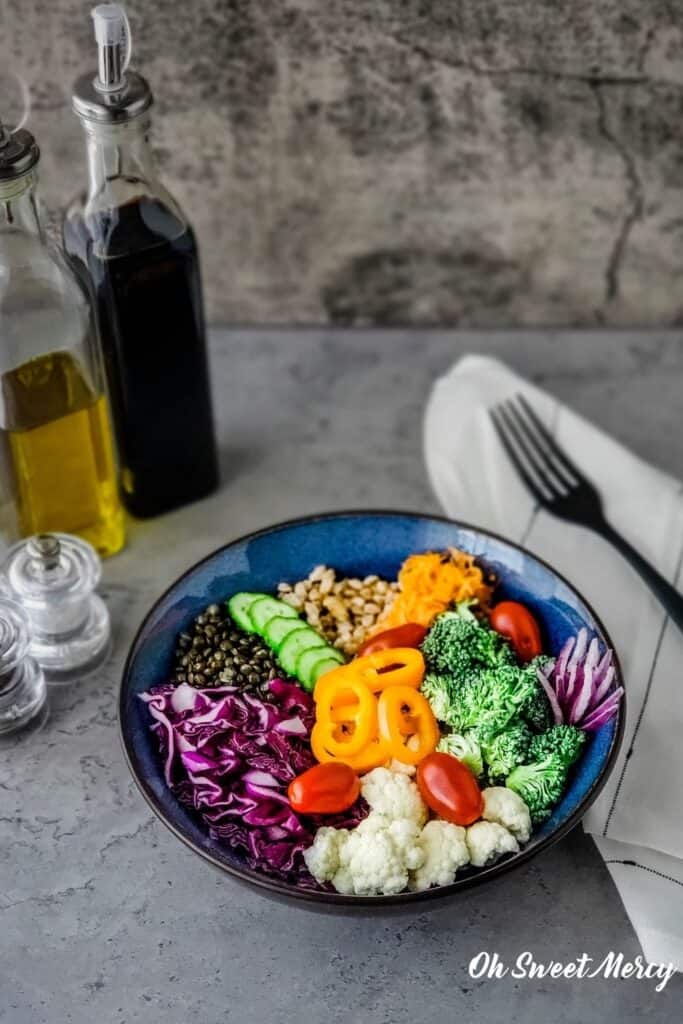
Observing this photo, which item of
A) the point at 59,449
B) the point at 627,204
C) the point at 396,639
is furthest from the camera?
the point at 627,204

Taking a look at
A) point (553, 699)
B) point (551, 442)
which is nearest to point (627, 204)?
point (551, 442)

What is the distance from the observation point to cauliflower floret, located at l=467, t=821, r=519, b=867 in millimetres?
1187

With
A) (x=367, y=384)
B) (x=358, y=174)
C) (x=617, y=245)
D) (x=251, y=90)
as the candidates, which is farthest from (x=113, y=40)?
(x=617, y=245)

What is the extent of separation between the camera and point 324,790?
1.22m

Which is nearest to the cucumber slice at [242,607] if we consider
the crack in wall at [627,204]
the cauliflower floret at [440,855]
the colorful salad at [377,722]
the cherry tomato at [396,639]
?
the colorful salad at [377,722]

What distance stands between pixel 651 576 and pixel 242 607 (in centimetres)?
50

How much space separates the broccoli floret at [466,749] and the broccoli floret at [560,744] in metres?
0.05

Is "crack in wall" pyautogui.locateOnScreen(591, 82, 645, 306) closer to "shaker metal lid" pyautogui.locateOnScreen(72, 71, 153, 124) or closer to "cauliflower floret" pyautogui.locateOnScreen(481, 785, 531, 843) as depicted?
"shaker metal lid" pyautogui.locateOnScreen(72, 71, 153, 124)

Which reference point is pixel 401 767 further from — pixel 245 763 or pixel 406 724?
pixel 245 763

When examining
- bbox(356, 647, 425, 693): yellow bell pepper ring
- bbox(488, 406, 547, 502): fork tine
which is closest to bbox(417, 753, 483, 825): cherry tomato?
bbox(356, 647, 425, 693): yellow bell pepper ring

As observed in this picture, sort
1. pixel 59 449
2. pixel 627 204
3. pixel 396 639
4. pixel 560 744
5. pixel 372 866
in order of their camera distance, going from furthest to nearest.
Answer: pixel 627 204 → pixel 59 449 → pixel 396 639 → pixel 560 744 → pixel 372 866

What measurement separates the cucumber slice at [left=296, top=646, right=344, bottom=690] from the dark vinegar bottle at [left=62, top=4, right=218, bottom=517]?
384mm

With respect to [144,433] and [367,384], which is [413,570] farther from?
[367,384]

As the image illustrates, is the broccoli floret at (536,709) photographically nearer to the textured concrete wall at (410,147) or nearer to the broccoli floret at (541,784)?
the broccoli floret at (541,784)
